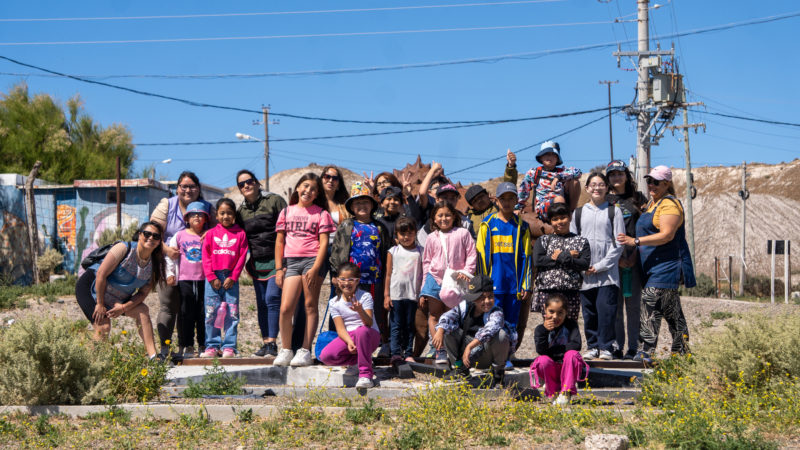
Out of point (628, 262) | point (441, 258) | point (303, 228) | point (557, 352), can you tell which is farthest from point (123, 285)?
point (628, 262)

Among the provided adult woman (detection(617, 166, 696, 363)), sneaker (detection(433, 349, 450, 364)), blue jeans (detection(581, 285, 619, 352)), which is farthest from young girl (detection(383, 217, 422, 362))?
adult woman (detection(617, 166, 696, 363))

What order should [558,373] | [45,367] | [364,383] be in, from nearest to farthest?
[45,367]
[558,373]
[364,383]

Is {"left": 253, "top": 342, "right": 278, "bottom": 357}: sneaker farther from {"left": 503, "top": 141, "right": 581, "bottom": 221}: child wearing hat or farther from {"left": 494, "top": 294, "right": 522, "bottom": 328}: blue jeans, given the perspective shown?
{"left": 503, "top": 141, "right": 581, "bottom": 221}: child wearing hat

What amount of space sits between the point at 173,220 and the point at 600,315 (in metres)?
4.67

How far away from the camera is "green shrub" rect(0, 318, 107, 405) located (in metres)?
6.02

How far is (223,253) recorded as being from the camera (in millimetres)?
8062

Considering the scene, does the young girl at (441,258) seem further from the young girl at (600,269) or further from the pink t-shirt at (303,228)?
the young girl at (600,269)

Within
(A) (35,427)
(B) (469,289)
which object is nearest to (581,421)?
(B) (469,289)

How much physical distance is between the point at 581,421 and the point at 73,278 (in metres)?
17.6

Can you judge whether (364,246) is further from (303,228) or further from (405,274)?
(303,228)

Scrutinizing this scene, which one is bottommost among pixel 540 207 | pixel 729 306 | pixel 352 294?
pixel 729 306

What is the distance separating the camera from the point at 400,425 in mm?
5570

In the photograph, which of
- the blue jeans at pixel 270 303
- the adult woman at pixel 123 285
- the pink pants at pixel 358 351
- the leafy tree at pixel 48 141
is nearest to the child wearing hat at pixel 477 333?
the pink pants at pixel 358 351

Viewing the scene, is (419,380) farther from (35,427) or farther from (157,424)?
(35,427)
